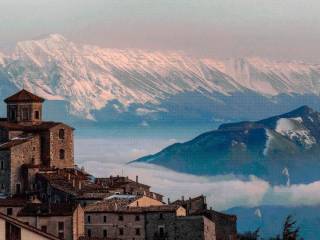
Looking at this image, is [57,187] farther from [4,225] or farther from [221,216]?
[4,225]

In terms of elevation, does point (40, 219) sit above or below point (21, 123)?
below

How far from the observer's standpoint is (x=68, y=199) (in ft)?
376

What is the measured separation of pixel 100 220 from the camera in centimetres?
10600

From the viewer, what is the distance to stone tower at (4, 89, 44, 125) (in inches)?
5246

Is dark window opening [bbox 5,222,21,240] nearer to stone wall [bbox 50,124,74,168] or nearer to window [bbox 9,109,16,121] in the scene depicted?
stone wall [bbox 50,124,74,168]

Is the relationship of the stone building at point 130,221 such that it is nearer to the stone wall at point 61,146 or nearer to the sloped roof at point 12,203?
the sloped roof at point 12,203

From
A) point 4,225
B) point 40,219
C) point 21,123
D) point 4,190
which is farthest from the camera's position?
point 21,123

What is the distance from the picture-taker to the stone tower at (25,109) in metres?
133

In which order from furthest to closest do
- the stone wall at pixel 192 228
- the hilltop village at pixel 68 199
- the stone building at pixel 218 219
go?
the stone building at pixel 218 219, the stone wall at pixel 192 228, the hilltop village at pixel 68 199

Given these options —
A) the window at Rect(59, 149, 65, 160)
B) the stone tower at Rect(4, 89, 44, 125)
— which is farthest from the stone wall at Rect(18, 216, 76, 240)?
the stone tower at Rect(4, 89, 44, 125)

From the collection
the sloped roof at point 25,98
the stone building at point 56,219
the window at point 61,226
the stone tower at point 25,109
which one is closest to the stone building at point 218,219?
the stone building at point 56,219

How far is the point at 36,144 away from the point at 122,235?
25368mm

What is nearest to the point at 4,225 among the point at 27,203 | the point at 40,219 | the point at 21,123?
the point at 40,219

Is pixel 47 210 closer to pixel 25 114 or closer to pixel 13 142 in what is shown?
pixel 13 142
